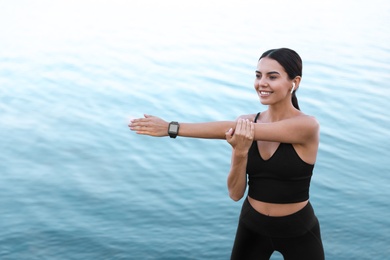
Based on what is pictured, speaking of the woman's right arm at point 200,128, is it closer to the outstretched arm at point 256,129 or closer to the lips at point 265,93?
the outstretched arm at point 256,129

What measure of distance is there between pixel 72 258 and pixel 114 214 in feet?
2.85

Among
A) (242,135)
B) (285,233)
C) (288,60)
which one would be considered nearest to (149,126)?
(242,135)

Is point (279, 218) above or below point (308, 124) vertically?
below

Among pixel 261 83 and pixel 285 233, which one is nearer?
pixel 261 83

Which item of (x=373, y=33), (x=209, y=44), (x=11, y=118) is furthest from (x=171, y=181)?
(x=373, y=33)

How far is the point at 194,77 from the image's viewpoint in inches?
471

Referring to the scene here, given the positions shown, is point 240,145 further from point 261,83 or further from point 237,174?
point 261,83

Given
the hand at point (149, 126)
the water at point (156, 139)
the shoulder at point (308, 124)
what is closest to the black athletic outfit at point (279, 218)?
the shoulder at point (308, 124)

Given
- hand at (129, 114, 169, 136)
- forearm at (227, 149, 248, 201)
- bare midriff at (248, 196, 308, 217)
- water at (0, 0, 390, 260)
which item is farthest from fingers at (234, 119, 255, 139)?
water at (0, 0, 390, 260)

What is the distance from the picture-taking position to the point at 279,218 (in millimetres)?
3533

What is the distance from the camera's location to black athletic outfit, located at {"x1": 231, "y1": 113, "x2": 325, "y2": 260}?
3.45 metres

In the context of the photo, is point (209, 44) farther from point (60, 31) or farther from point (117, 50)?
point (60, 31)

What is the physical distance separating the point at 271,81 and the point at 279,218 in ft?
2.16

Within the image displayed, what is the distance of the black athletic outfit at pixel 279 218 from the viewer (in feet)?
11.3
